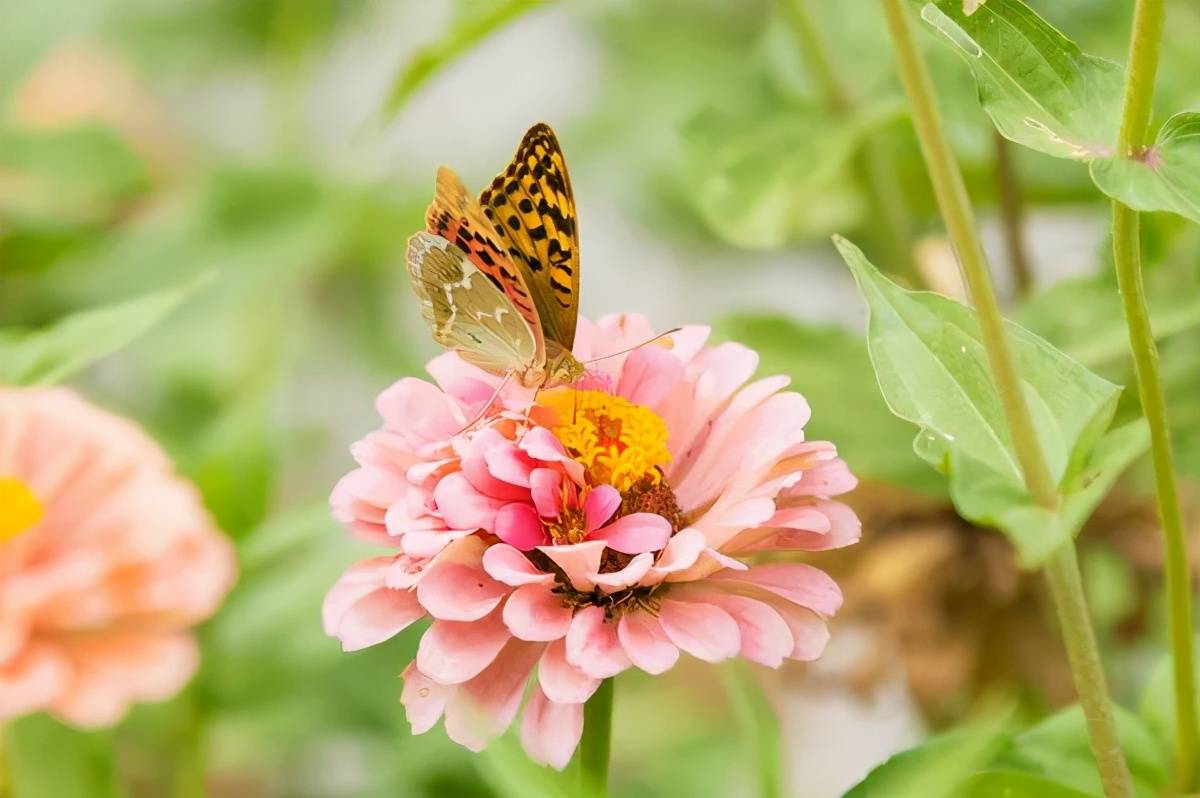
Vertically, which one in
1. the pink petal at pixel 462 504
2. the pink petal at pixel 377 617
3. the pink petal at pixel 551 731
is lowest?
the pink petal at pixel 551 731

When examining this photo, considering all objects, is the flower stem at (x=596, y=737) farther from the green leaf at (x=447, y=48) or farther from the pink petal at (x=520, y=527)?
the green leaf at (x=447, y=48)

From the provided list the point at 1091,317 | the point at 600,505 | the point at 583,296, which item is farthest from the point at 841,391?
the point at 583,296

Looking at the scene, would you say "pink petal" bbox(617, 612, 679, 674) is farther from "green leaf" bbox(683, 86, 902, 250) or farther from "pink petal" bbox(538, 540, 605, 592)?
"green leaf" bbox(683, 86, 902, 250)

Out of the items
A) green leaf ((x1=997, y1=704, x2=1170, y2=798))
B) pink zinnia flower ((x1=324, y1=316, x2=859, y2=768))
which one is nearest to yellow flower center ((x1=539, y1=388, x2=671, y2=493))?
pink zinnia flower ((x1=324, y1=316, x2=859, y2=768))

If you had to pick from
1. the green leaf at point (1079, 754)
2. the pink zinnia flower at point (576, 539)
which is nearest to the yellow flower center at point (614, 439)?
the pink zinnia flower at point (576, 539)

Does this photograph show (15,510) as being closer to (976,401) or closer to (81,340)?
(81,340)

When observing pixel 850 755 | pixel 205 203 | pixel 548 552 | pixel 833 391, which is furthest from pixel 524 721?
A: pixel 850 755

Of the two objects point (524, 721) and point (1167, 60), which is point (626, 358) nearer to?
point (524, 721)
